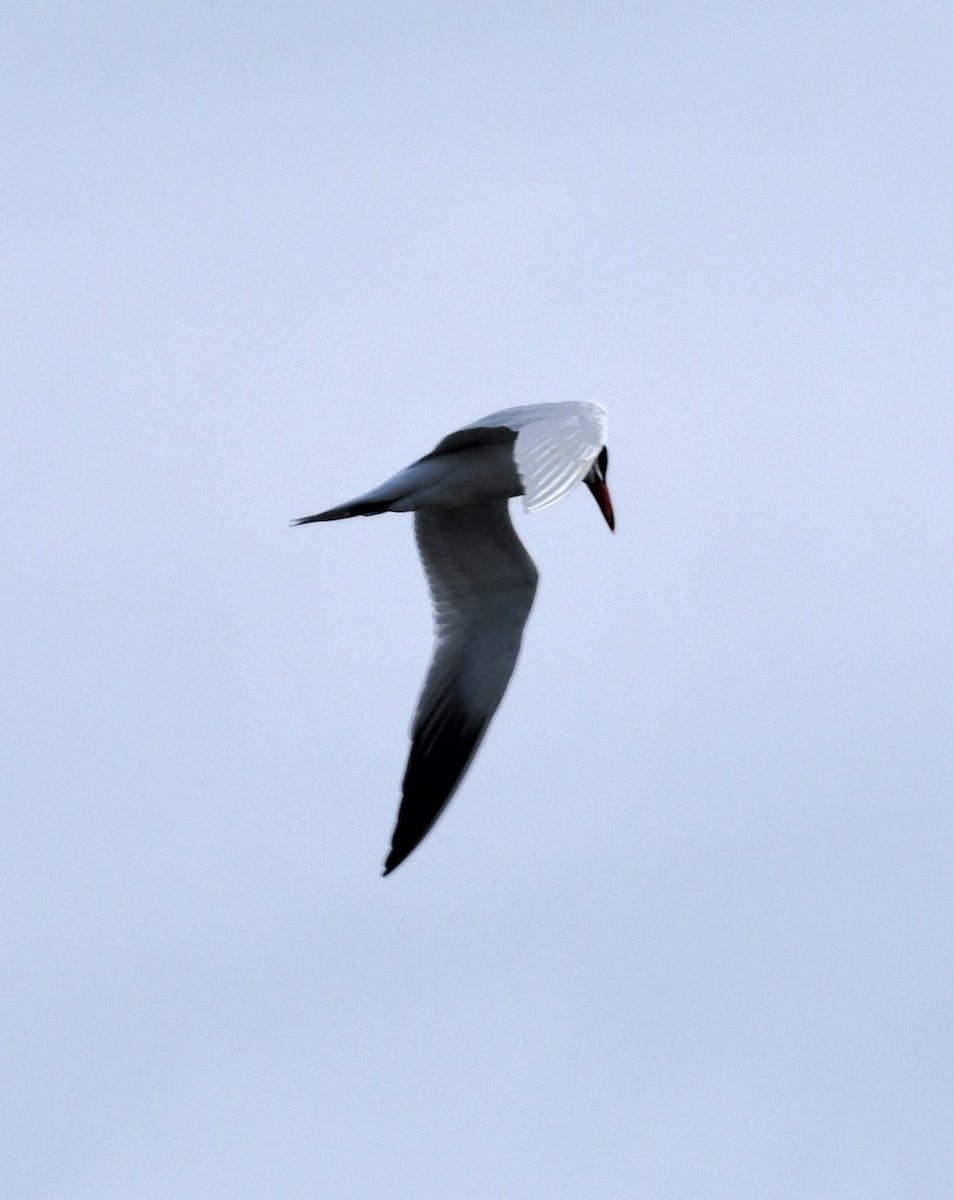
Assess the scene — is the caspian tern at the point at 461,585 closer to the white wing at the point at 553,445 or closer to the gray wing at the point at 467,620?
the gray wing at the point at 467,620

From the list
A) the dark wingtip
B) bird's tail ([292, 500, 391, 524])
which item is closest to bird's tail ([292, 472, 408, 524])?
bird's tail ([292, 500, 391, 524])

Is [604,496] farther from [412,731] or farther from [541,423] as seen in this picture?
[541,423]

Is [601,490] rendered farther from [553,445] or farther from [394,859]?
[553,445]

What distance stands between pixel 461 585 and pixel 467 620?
0.23 meters

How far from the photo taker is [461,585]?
14.1 meters

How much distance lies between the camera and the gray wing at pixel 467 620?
13539 millimetres

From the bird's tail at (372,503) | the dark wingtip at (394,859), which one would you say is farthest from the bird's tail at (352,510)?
the dark wingtip at (394,859)

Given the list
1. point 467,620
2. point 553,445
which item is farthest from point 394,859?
point 553,445

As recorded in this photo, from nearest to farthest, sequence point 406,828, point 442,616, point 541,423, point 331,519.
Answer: point 541,423 → point 331,519 → point 406,828 → point 442,616

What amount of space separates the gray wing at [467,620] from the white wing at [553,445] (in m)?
2.27

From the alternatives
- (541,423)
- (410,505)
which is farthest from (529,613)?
(541,423)

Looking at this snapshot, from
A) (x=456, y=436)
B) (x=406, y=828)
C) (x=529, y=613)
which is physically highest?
(x=456, y=436)

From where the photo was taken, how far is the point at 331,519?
12328mm

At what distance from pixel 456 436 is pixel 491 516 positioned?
1.44 m
